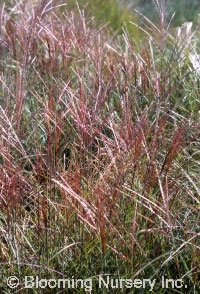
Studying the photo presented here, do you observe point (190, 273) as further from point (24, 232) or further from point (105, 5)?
point (105, 5)

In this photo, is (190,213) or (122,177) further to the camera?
(190,213)

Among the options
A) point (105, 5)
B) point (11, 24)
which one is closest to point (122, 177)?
point (11, 24)

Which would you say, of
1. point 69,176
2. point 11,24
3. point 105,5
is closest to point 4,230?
point 69,176

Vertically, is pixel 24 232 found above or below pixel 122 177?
below

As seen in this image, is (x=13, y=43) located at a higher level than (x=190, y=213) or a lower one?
higher

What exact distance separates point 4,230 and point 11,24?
2.62 m

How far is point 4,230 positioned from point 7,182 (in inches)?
7.4

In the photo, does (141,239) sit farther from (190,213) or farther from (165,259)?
(190,213)

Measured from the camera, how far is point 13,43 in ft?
15.5

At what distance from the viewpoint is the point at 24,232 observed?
9.82 ft

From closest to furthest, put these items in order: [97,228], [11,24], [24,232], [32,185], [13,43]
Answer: [97,228] → [24,232] → [32,185] → [13,43] → [11,24]

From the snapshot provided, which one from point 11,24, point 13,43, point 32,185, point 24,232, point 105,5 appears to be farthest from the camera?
point 105,5

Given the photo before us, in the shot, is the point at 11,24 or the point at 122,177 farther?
the point at 11,24

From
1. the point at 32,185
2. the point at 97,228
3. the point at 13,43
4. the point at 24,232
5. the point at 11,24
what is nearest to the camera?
the point at 97,228
